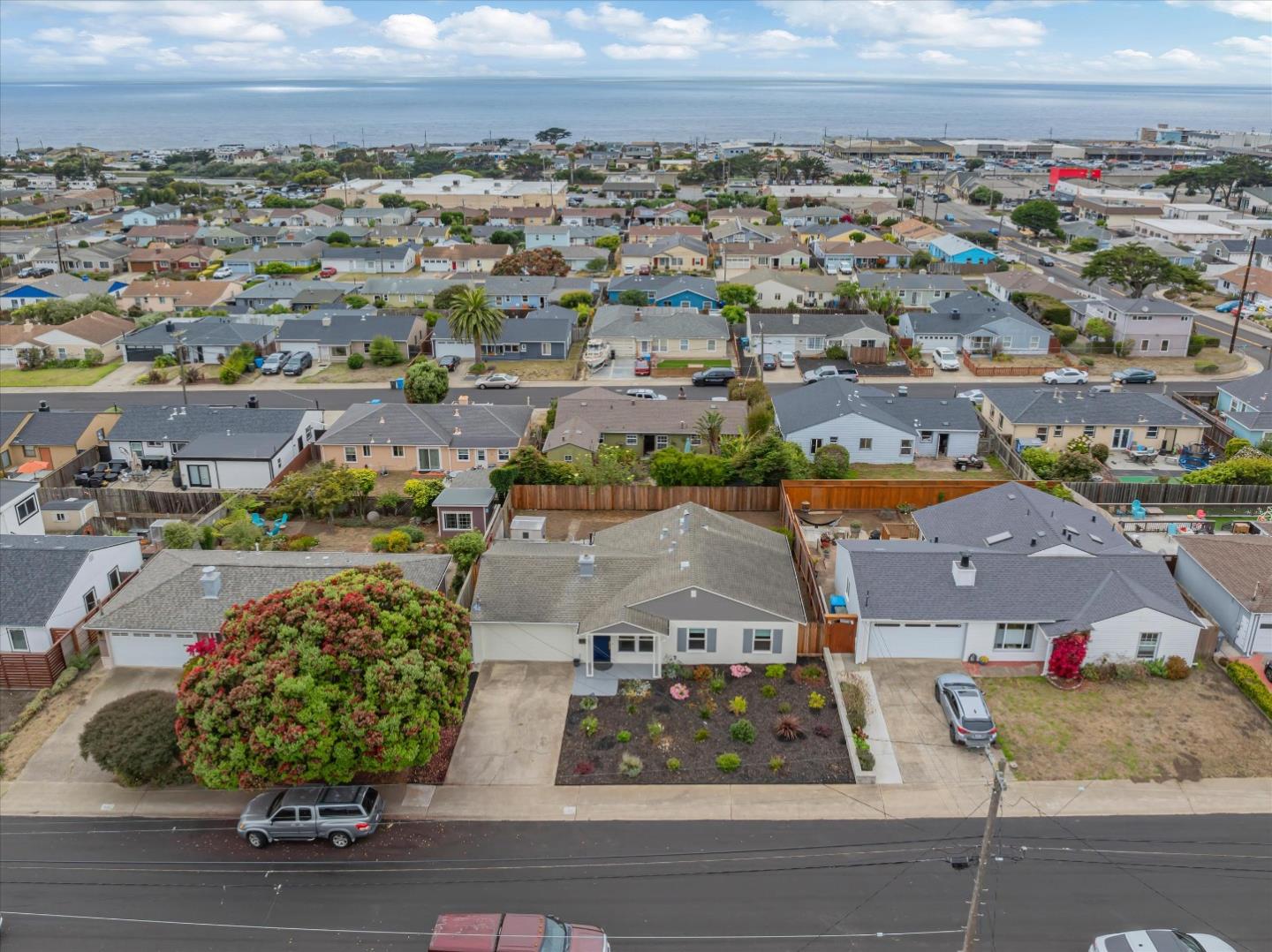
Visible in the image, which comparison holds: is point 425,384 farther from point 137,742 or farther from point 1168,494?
point 1168,494

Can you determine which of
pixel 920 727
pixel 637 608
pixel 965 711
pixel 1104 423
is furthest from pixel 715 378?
pixel 965 711

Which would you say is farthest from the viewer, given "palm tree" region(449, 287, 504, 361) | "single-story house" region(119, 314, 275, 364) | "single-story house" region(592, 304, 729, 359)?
"single-story house" region(119, 314, 275, 364)

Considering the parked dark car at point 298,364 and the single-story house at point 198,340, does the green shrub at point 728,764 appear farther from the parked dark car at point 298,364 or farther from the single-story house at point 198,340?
the single-story house at point 198,340

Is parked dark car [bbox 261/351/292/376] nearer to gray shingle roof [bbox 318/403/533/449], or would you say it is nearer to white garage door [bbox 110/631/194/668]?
gray shingle roof [bbox 318/403/533/449]

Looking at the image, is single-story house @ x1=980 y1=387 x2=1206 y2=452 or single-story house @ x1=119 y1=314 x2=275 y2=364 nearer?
single-story house @ x1=980 y1=387 x2=1206 y2=452

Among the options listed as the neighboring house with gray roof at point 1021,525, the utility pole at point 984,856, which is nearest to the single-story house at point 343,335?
the neighboring house with gray roof at point 1021,525

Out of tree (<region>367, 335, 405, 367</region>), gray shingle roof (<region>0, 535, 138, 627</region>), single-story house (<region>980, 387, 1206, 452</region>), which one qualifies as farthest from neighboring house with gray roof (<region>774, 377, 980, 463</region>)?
gray shingle roof (<region>0, 535, 138, 627</region>)

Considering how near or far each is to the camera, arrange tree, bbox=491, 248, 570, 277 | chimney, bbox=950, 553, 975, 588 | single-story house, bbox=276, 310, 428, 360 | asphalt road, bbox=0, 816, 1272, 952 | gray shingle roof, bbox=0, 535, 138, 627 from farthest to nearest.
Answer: tree, bbox=491, 248, 570, 277
single-story house, bbox=276, 310, 428, 360
chimney, bbox=950, 553, 975, 588
gray shingle roof, bbox=0, 535, 138, 627
asphalt road, bbox=0, 816, 1272, 952
